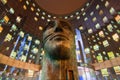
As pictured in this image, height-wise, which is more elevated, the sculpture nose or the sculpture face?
the sculpture nose

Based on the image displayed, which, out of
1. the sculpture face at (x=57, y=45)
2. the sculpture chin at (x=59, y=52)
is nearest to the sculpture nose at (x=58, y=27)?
the sculpture face at (x=57, y=45)

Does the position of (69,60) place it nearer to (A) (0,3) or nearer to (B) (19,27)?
(A) (0,3)

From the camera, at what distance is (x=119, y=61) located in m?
10.3

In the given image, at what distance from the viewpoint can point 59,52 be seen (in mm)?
1483

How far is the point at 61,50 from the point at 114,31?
21332mm

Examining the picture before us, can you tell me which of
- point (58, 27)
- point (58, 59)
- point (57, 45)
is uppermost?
point (58, 27)

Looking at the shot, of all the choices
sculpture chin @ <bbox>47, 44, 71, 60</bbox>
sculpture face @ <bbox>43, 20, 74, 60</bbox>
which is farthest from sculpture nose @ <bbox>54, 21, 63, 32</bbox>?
sculpture chin @ <bbox>47, 44, 71, 60</bbox>

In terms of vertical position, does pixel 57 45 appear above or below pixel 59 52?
above

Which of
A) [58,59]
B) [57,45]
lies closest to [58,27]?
[57,45]

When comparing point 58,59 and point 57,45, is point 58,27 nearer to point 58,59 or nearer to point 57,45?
point 57,45

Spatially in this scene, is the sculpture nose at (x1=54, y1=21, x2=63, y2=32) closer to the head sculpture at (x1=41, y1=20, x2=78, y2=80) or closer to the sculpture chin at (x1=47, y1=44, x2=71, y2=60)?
the head sculpture at (x1=41, y1=20, x2=78, y2=80)

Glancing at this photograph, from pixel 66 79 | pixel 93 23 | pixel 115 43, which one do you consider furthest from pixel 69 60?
pixel 93 23

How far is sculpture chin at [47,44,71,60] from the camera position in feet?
4.90

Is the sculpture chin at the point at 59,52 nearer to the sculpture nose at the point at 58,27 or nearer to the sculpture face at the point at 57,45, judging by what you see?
the sculpture face at the point at 57,45
